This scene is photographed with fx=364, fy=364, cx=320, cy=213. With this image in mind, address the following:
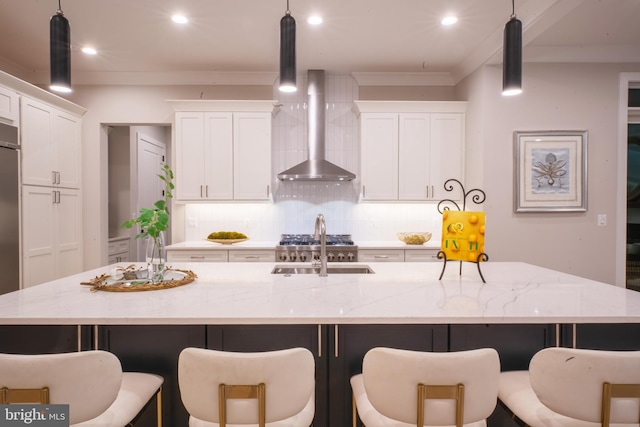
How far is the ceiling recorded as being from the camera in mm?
2764

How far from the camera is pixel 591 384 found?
1.06 meters

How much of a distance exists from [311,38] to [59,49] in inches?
83.6

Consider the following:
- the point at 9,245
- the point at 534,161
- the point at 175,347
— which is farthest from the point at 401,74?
the point at 9,245

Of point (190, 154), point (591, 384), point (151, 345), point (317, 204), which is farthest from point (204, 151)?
point (591, 384)

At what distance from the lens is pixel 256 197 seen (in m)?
3.96

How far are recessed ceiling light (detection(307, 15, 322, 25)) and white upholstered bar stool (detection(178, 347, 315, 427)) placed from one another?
2.69m

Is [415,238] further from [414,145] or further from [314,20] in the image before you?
[314,20]

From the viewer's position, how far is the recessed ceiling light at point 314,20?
291 centimetres

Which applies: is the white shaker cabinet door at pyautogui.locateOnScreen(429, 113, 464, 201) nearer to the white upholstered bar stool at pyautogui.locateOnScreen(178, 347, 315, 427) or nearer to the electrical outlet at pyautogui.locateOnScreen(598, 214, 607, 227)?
the electrical outlet at pyautogui.locateOnScreen(598, 214, 607, 227)

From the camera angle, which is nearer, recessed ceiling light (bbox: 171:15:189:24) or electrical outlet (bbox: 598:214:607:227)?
recessed ceiling light (bbox: 171:15:189:24)

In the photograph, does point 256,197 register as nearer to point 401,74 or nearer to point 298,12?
point 298,12

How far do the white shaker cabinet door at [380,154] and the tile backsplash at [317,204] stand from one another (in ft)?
1.11

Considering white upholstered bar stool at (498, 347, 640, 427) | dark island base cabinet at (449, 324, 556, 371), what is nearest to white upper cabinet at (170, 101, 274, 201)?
dark island base cabinet at (449, 324, 556, 371)

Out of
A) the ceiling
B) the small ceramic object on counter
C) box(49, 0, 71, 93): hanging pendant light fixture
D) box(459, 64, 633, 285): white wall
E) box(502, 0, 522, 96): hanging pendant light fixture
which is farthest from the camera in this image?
the small ceramic object on counter
